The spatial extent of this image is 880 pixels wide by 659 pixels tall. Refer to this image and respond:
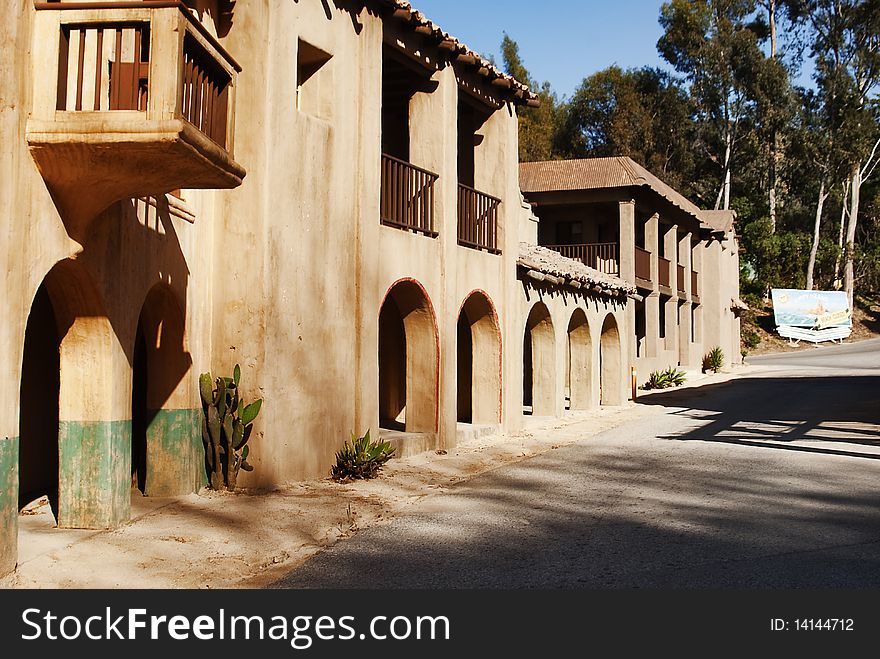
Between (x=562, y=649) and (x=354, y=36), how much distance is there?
9.86m

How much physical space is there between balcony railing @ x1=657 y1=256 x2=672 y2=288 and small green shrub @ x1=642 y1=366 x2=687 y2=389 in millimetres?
4007

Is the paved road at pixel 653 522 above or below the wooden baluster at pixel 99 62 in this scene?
below

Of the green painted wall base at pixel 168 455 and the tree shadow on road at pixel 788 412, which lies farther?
the tree shadow on road at pixel 788 412

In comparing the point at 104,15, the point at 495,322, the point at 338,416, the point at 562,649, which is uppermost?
the point at 104,15

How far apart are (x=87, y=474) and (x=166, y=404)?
1.91 metres

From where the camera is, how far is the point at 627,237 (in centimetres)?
3052

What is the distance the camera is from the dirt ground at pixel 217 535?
24.1 feet

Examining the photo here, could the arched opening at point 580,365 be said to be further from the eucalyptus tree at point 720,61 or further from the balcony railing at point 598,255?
the eucalyptus tree at point 720,61

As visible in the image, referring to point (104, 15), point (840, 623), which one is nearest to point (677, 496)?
point (840, 623)

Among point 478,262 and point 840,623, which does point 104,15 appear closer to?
point 840,623

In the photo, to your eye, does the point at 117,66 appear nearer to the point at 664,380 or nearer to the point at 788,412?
the point at 788,412

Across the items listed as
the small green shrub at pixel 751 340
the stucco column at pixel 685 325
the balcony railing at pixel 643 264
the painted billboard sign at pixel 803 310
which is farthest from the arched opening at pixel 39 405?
the painted billboard sign at pixel 803 310

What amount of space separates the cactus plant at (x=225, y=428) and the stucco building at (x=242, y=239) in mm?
147

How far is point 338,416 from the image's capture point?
1258 centimetres
